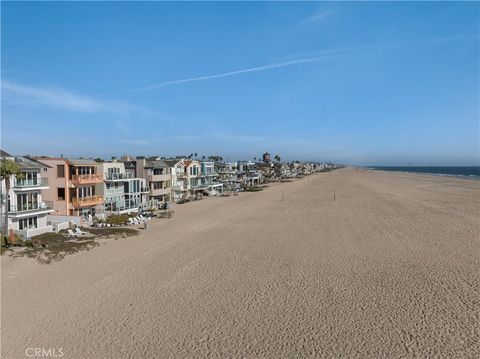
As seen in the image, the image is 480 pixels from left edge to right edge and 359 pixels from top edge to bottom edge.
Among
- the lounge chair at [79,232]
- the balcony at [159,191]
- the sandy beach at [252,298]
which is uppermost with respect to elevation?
the balcony at [159,191]

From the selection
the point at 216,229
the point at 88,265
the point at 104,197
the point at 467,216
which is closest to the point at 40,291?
the point at 88,265

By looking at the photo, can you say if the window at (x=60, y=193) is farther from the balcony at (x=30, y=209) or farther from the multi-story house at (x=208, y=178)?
the multi-story house at (x=208, y=178)

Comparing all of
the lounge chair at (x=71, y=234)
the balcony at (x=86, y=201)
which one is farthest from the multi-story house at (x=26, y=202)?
the balcony at (x=86, y=201)

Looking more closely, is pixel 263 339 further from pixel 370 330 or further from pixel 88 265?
pixel 88 265

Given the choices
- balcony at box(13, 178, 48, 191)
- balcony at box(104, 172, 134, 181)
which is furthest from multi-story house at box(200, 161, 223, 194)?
balcony at box(13, 178, 48, 191)

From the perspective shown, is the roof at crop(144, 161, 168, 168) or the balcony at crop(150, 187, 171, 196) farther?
the balcony at crop(150, 187, 171, 196)

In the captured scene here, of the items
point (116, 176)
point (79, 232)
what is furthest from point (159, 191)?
point (79, 232)

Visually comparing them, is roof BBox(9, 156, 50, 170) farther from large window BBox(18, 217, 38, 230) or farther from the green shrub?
the green shrub
